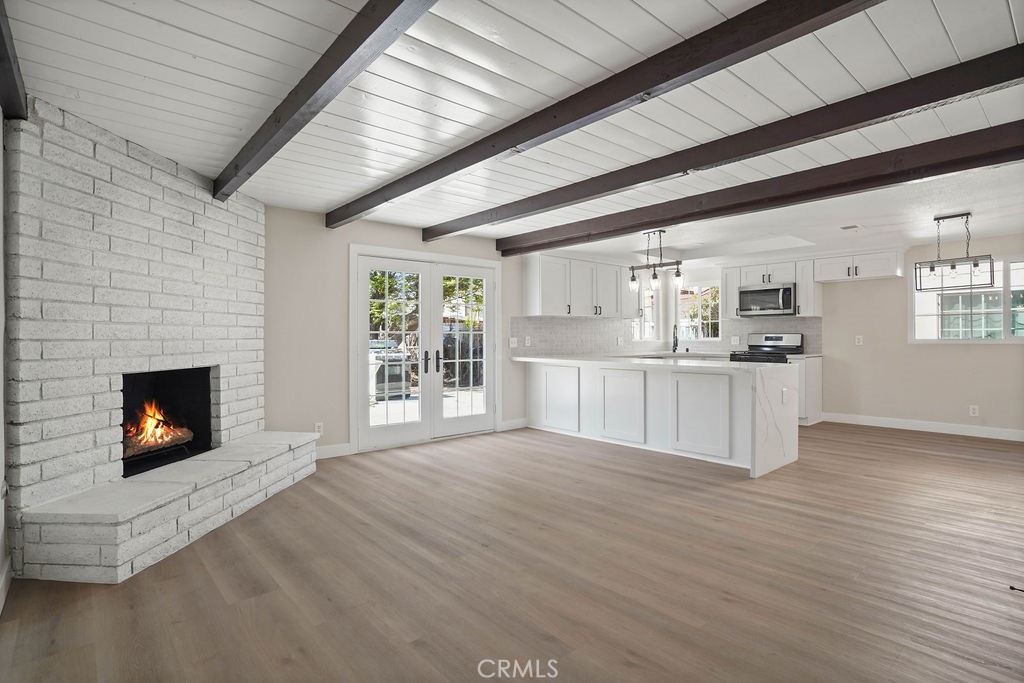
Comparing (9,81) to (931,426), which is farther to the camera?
(931,426)

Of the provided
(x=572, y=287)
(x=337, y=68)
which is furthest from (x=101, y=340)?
(x=572, y=287)

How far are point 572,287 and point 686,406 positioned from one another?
2349mm

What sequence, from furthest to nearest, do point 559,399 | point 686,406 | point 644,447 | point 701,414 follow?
1. point 559,399
2. point 644,447
3. point 686,406
4. point 701,414

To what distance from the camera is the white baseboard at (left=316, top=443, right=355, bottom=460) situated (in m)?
4.89

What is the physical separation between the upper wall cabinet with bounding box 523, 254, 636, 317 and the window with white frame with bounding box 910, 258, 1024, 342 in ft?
11.6

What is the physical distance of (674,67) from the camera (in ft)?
6.73

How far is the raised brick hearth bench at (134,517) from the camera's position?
2504mm

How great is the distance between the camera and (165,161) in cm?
340

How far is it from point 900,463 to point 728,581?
3430 mm

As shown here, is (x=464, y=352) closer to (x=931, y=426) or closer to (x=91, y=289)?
(x=91, y=289)

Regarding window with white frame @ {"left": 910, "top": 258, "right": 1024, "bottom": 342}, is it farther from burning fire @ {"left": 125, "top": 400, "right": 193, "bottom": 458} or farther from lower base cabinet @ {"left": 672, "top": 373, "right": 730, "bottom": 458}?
burning fire @ {"left": 125, "top": 400, "right": 193, "bottom": 458}

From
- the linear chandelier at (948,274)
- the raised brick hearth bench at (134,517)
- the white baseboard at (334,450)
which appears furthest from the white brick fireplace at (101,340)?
the linear chandelier at (948,274)

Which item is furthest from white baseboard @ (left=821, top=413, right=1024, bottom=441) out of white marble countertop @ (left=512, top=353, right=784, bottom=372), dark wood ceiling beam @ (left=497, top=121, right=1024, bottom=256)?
dark wood ceiling beam @ (left=497, top=121, right=1024, bottom=256)

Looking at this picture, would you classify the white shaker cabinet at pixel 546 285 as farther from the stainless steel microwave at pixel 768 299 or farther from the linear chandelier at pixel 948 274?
the linear chandelier at pixel 948 274
